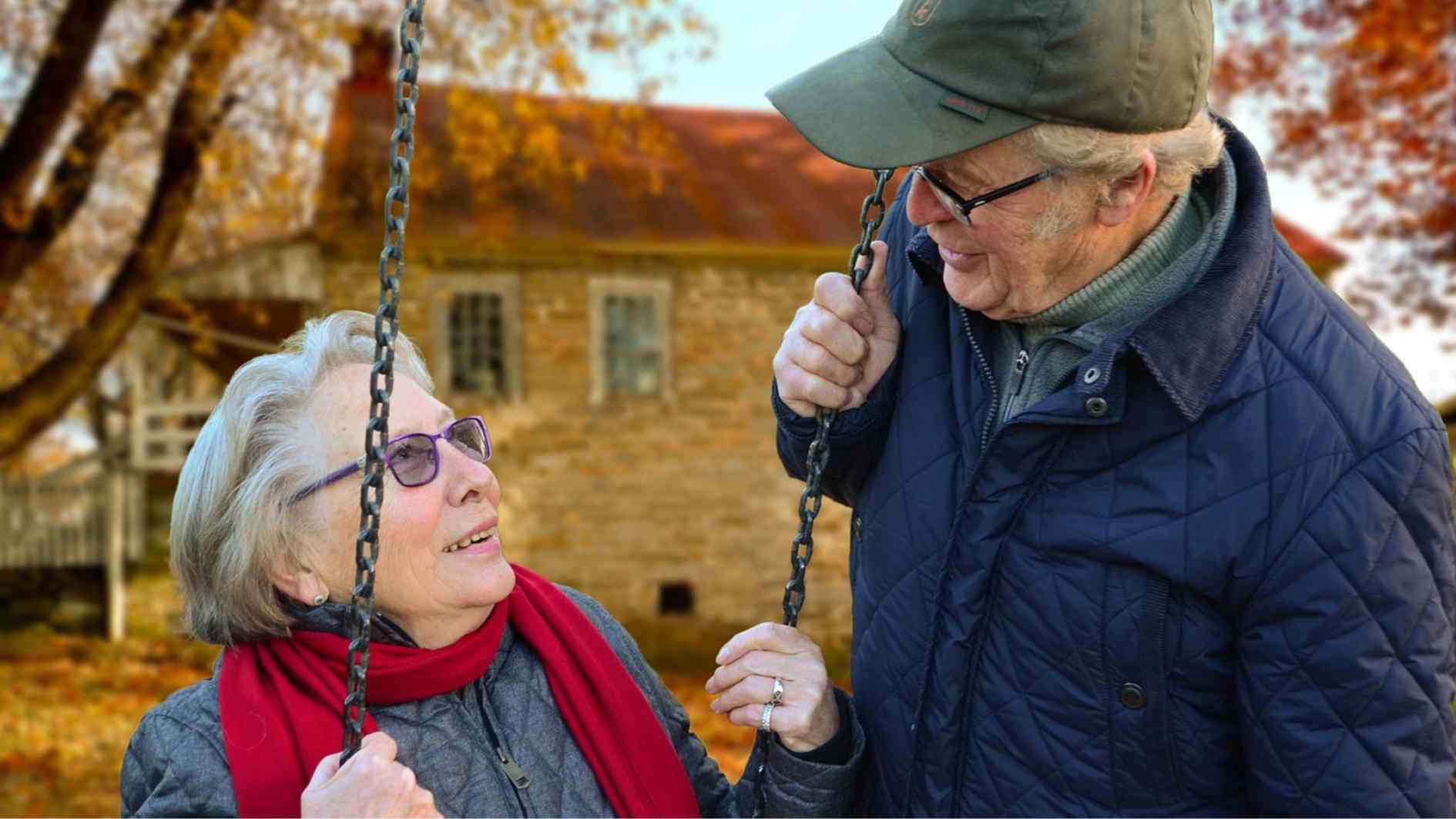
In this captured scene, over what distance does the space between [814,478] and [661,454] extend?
40.8ft

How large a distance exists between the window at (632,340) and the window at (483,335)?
3.10 feet

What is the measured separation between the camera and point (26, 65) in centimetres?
996

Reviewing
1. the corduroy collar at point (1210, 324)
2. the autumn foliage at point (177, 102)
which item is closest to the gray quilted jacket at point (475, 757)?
the corduroy collar at point (1210, 324)

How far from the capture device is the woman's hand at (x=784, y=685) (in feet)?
6.80

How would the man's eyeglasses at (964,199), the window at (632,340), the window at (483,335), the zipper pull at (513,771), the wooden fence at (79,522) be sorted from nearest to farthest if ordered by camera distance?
the man's eyeglasses at (964,199) < the zipper pull at (513,771) < the window at (483,335) < the window at (632,340) < the wooden fence at (79,522)

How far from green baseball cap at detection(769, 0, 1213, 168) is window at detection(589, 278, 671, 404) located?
1264 cm

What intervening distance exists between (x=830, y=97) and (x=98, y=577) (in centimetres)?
1606

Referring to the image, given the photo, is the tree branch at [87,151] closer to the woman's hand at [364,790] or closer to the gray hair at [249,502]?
the gray hair at [249,502]

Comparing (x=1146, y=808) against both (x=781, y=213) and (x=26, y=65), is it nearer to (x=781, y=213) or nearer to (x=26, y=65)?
(x=26, y=65)

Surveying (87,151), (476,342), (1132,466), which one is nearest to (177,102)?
(87,151)

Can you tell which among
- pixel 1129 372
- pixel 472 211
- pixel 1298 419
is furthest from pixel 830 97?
pixel 472 211

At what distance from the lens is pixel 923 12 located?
1.80 m

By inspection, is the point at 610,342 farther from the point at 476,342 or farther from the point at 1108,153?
the point at 1108,153

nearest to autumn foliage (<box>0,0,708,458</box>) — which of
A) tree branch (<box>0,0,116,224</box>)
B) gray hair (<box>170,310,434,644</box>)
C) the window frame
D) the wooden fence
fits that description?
tree branch (<box>0,0,116,224</box>)
